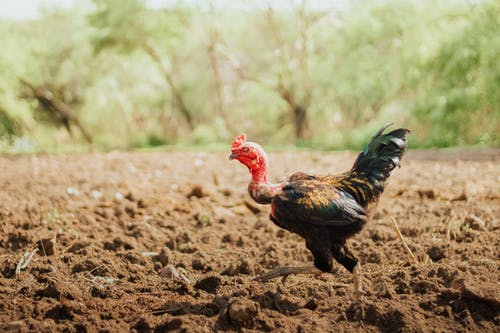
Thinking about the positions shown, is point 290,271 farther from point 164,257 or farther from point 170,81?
point 170,81

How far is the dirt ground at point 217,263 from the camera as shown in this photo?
3045 millimetres

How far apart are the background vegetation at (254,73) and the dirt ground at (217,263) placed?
1045cm

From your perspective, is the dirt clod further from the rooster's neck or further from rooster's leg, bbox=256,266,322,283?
the rooster's neck

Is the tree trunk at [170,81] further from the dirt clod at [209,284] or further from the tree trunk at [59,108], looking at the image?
the dirt clod at [209,284]

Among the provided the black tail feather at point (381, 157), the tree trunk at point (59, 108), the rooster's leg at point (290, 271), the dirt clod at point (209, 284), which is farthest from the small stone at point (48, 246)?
the tree trunk at point (59, 108)

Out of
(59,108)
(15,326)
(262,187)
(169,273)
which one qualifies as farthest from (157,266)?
(59,108)

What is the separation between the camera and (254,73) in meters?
32.4

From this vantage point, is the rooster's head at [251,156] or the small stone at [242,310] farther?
the rooster's head at [251,156]

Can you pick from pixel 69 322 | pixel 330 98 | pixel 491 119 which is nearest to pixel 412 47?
pixel 491 119

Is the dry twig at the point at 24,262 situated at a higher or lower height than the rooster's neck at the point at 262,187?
lower

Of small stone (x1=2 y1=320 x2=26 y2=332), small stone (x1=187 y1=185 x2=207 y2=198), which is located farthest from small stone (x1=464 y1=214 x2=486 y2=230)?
small stone (x1=2 y1=320 x2=26 y2=332)

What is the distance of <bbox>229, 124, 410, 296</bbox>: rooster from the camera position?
130 inches

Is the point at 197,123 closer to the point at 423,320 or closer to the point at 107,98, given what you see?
the point at 107,98

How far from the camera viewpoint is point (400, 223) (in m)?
5.64
